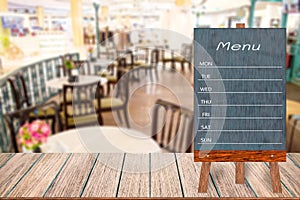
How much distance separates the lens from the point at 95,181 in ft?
2.76

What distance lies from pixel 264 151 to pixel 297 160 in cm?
31

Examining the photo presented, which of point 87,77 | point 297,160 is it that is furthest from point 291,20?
point 297,160

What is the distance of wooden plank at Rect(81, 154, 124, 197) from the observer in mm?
786

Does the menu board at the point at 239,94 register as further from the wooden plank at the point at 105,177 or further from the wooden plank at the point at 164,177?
the wooden plank at the point at 105,177

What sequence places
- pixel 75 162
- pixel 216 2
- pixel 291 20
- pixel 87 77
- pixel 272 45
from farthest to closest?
pixel 216 2 → pixel 291 20 → pixel 87 77 → pixel 75 162 → pixel 272 45

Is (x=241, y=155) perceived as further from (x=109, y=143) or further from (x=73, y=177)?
(x=109, y=143)

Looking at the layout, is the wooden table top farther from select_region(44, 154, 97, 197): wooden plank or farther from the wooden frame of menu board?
the wooden frame of menu board

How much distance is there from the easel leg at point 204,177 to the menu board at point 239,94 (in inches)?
1.2

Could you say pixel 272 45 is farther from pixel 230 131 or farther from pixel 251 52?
pixel 230 131

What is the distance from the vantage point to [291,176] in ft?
2.82

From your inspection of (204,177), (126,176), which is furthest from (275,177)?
(126,176)

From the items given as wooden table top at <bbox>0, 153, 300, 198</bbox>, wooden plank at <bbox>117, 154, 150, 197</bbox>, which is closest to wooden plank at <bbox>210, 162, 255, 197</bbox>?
wooden table top at <bbox>0, 153, 300, 198</bbox>

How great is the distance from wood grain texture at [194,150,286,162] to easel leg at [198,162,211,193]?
3 cm

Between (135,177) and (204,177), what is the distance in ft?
0.71
